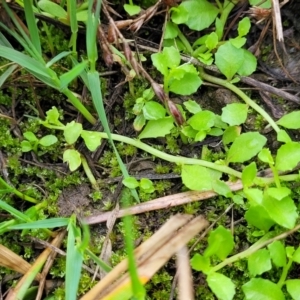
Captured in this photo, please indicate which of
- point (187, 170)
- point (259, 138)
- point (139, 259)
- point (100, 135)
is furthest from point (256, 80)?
point (139, 259)

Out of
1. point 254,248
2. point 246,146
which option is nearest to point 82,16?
point 246,146

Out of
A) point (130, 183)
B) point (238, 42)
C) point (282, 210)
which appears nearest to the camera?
point (282, 210)

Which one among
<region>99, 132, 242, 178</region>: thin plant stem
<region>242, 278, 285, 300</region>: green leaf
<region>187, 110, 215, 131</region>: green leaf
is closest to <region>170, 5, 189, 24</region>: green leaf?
<region>187, 110, 215, 131</region>: green leaf

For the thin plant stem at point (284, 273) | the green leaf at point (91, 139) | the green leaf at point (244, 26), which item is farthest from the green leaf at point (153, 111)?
the thin plant stem at point (284, 273)

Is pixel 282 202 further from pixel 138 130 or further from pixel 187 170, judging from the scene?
pixel 138 130

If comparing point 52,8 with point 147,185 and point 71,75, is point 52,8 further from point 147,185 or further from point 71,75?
point 147,185

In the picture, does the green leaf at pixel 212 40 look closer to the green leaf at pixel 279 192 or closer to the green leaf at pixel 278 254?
the green leaf at pixel 279 192

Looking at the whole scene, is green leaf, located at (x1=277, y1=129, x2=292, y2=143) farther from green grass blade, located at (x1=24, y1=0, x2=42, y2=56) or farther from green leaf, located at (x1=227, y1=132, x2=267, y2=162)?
green grass blade, located at (x1=24, y1=0, x2=42, y2=56)
